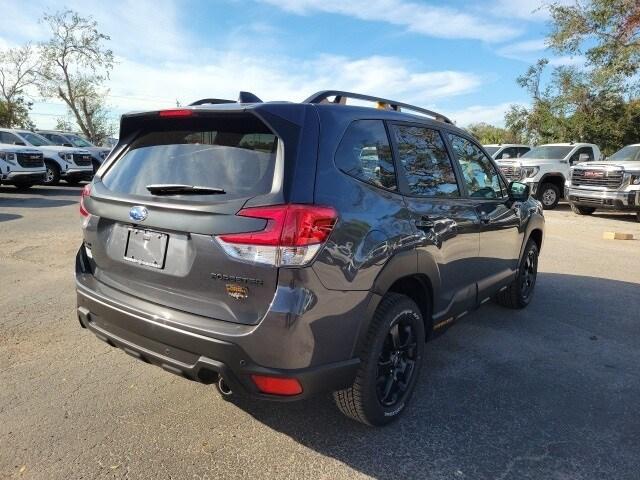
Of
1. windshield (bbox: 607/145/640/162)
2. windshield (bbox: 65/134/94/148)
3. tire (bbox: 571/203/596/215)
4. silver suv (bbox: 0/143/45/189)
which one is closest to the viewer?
windshield (bbox: 607/145/640/162)

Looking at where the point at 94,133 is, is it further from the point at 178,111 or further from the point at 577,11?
the point at 178,111

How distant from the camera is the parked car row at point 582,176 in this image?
12.3 metres

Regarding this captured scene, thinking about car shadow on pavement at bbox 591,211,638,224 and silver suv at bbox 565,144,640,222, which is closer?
silver suv at bbox 565,144,640,222

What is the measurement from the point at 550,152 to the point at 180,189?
16.3 metres

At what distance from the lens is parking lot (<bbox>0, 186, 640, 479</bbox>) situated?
2.57m

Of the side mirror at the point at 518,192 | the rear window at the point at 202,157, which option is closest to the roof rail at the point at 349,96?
the rear window at the point at 202,157

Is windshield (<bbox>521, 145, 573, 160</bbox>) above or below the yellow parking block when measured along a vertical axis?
above

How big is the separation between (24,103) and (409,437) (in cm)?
4818

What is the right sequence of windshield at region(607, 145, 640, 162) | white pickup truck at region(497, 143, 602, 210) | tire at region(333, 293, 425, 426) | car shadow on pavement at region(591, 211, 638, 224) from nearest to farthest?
tire at region(333, 293, 425, 426) < windshield at region(607, 145, 640, 162) < car shadow on pavement at region(591, 211, 638, 224) < white pickup truck at region(497, 143, 602, 210)

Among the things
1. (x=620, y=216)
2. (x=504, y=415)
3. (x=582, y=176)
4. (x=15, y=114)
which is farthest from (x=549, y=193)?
(x=15, y=114)

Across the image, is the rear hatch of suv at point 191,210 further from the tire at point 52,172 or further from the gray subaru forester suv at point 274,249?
the tire at point 52,172

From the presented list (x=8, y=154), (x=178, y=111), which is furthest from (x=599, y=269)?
(x=8, y=154)

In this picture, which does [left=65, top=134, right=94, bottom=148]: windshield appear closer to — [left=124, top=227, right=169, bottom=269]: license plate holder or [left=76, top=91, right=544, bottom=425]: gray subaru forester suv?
[left=76, top=91, right=544, bottom=425]: gray subaru forester suv

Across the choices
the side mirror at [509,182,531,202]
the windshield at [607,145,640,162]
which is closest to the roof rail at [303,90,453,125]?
the side mirror at [509,182,531,202]
